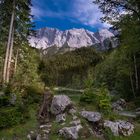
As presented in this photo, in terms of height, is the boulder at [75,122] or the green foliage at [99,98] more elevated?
the green foliage at [99,98]

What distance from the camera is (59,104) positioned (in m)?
18.7

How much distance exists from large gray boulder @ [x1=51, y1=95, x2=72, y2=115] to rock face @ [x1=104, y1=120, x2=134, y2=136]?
305 cm

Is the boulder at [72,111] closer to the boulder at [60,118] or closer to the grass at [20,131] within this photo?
the boulder at [60,118]

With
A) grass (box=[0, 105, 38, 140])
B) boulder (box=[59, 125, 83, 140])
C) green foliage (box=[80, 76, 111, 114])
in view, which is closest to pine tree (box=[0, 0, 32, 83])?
green foliage (box=[80, 76, 111, 114])

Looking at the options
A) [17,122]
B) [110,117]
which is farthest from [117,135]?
[17,122]

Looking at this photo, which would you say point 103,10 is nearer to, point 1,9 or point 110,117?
point 110,117

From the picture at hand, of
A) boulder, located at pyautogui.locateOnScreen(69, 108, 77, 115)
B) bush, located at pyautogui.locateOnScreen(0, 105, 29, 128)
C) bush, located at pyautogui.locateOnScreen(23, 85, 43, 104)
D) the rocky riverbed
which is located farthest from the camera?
bush, located at pyautogui.locateOnScreen(23, 85, 43, 104)

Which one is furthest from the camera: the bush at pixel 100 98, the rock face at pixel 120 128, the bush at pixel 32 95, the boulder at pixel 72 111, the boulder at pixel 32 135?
the bush at pixel 32 95

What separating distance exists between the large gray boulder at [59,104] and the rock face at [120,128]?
120 inches

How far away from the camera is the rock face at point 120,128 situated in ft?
54.5

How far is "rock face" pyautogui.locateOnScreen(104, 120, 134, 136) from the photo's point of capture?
16625mm

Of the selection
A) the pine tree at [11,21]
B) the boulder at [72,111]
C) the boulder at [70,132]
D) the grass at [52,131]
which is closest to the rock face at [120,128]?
the grass at [52,131]

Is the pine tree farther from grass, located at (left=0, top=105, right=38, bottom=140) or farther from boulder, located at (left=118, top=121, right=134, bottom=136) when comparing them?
boulder, located at (left=118, top=121, right=134, bottom=136)

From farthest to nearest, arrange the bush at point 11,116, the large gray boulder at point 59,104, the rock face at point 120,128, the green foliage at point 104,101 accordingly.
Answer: the green foliage at point 104,101 → the large gray boulder at point 59,104 → the bush at point 11,116 → the rock face at point 120,128
